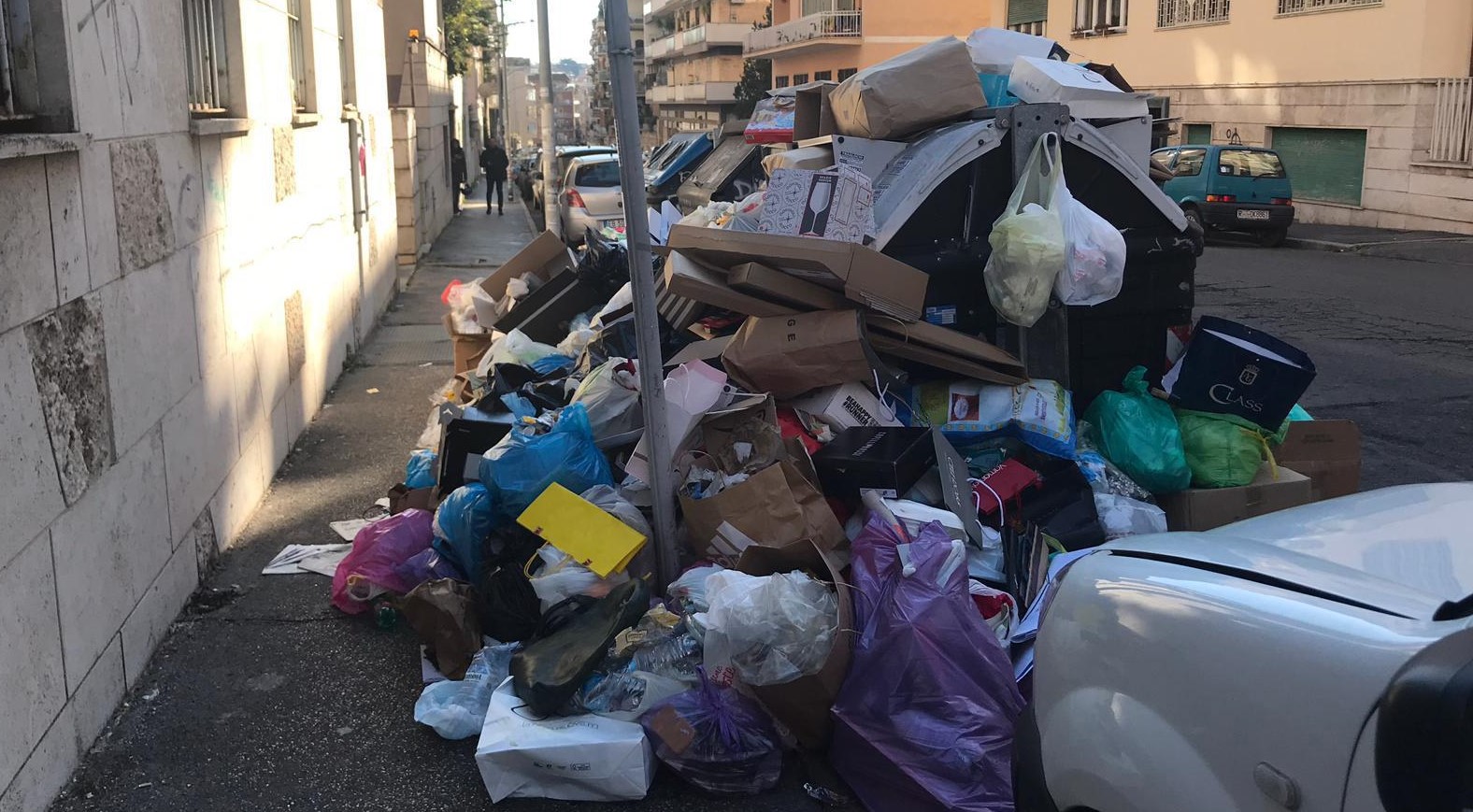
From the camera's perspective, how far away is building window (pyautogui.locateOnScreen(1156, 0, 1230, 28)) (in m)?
26.7

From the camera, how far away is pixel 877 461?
457cm

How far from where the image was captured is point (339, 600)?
484 centimetres

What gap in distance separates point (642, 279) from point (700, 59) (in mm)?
70052

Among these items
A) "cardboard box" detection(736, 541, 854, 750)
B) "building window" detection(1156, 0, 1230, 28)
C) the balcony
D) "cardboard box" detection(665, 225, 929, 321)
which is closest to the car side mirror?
"cardboard box" detection(736, 541, 854, 750)

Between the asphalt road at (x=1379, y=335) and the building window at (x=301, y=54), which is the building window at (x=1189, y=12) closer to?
the asphalt road at (x=1379, y=335)

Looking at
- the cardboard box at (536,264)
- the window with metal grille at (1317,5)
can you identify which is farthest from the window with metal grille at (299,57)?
the window with metal grille at (1317,5)

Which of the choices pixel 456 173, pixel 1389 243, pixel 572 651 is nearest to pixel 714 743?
pixel 572 651

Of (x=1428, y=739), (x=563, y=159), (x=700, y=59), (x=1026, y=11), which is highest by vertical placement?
(x=700, y=59)

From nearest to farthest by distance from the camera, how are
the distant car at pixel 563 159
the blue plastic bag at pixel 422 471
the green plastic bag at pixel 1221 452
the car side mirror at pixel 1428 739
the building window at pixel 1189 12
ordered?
the car side mirror at pixel 1428 739
the green plastic bag at pixel 1221 452
the blue plastic bag at pixel 422 471
the distant car at pixel 563 159
the building window at pixel 1189 12

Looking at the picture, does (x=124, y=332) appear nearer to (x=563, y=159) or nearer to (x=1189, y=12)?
(x=563, y=159)

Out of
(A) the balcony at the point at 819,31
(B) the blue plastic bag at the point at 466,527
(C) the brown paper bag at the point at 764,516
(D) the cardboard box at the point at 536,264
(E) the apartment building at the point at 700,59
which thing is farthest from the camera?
(E) the apartment building at the point at 700,59

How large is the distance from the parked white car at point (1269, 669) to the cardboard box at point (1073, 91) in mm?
3726

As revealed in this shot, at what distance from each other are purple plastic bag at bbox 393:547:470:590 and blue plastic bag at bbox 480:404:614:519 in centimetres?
29

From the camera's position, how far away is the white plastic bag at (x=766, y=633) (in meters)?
3.62
